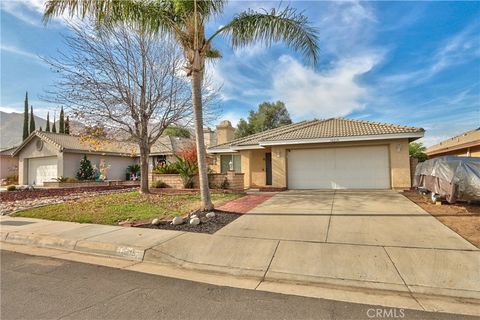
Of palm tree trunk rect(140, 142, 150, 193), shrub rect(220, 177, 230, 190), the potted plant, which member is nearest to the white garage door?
the potted plant

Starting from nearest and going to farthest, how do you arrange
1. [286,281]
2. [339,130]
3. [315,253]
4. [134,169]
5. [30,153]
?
[286,281] < [315,253] < [339,130] < [30,153] < [134,169]

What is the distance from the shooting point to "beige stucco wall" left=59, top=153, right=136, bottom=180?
2265cm

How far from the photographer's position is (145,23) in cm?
891

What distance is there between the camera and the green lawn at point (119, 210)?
29.3 ft

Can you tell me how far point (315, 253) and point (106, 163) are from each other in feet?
80.6

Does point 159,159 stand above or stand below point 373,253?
above

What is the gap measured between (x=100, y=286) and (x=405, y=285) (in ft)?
15.4

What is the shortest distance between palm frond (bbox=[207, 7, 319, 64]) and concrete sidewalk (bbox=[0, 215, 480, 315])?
651cm

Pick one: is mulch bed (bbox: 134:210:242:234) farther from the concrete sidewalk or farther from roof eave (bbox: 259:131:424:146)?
roof eave (bbox: 259:131:424:146)

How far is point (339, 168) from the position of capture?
1514 centimetres

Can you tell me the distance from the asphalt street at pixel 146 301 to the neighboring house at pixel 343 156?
11743 millimetres

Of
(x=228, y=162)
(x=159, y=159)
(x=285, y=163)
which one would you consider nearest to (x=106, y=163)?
(x=159, y=159)

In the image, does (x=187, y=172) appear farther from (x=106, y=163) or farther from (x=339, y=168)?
(x=106, y=163)

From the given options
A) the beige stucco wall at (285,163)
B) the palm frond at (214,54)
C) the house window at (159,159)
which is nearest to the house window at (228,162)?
the beige stucco wall at (285,163)
